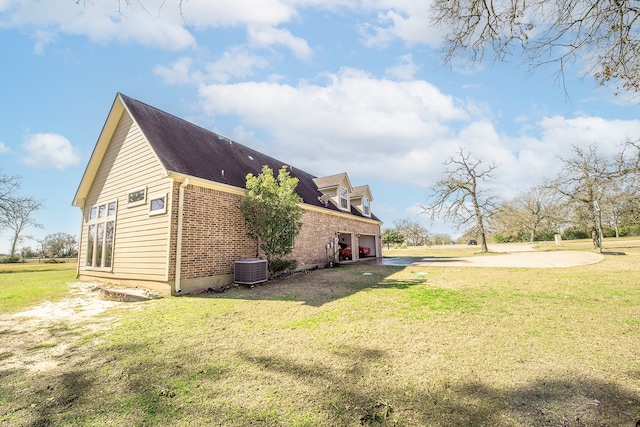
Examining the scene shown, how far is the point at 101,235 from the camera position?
12023mm

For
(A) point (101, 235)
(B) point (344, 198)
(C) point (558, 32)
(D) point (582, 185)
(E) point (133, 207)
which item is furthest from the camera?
(D) point (582, 185)

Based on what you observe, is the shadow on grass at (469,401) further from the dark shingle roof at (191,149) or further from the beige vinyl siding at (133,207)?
the dark shingle roof at (191,149)

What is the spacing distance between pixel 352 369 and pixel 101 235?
13366 mm

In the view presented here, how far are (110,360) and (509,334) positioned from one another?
6.15 metres

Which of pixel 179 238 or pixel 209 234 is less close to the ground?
pixel 209 234

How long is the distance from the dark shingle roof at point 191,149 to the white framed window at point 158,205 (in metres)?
1.11

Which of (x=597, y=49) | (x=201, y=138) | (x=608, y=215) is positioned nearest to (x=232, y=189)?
(x=201, y=138)

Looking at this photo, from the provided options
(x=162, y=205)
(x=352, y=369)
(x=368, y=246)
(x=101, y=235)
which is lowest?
(x=352, y=369)

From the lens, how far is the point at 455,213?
2819 cm

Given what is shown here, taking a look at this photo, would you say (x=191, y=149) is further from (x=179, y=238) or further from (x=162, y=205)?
(x=179, y=238)

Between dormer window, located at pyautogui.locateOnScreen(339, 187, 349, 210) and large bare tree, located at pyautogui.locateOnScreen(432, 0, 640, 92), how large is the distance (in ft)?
51.7

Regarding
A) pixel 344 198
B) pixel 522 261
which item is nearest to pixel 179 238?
pixel 344 198

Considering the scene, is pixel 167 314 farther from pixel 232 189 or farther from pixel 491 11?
pixel 491 11

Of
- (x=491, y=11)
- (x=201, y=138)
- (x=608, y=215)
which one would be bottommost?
(x=608, y=215)
